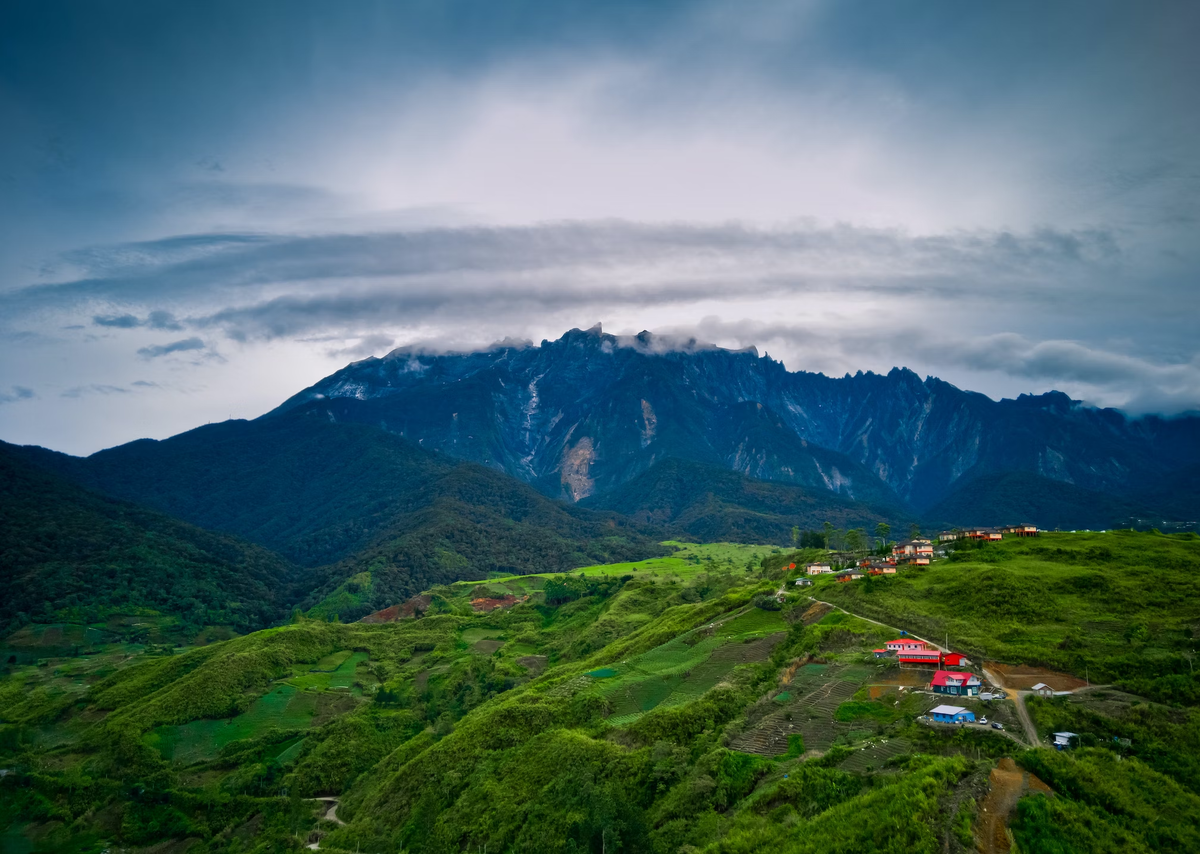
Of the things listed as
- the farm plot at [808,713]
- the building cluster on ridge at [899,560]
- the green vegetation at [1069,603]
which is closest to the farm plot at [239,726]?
the building cluster on ridge at [899,560]

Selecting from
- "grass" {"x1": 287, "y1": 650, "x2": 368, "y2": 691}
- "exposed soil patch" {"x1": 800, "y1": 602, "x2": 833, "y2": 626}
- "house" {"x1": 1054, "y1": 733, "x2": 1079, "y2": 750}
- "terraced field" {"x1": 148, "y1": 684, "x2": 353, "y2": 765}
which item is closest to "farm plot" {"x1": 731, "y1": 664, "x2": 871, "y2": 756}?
"house" {"x1": 1054, "y1": 733, "x2": 1079, "y2": 750}

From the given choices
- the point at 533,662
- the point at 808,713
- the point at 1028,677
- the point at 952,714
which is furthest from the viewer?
the point at 533,662

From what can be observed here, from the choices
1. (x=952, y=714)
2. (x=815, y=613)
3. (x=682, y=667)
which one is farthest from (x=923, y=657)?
(x=682, y=667)

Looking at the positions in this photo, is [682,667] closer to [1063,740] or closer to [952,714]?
[952,714]

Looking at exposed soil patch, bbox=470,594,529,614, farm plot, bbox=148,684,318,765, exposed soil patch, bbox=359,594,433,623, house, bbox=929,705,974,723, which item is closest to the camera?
house, bbox=929,705,974,723

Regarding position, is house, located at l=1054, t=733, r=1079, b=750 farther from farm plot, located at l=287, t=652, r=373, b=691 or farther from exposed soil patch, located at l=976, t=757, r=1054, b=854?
farm plot, located at l=287, t=652, r=373, b=691

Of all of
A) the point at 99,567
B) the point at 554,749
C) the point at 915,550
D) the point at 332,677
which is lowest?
the point at 332,677
